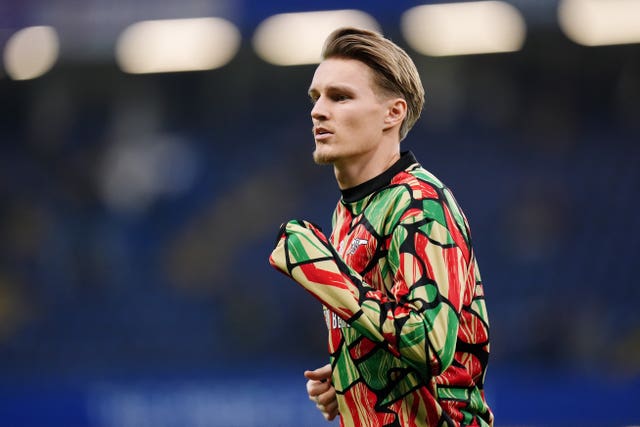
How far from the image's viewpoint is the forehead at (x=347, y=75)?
2.93m

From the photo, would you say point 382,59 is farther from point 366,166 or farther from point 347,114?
point 366,166

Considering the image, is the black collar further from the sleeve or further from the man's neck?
the sleeve

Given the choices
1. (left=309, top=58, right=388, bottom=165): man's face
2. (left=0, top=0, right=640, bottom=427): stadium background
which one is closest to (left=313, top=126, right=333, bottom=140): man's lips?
(left=309, top=58, right=388, bottom=165): man's face

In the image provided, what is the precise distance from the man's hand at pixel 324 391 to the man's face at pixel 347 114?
0.64m

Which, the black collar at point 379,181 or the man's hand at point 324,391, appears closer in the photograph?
the black collar at point 379,181

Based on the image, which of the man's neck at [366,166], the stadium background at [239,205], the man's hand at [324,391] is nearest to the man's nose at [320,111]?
the man's neck at [366,166]

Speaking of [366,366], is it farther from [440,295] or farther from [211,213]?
[211,213]

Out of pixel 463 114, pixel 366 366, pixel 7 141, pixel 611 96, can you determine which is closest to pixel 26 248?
pixel 7 141

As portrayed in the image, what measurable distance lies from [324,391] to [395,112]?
33.6 inches

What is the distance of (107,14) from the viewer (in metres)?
11.1

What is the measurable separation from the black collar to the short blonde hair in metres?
0.14

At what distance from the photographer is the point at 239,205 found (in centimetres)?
1195

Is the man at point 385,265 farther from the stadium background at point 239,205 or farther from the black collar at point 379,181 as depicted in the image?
the stadium background at point 239,205

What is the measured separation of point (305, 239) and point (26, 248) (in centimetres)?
1028
